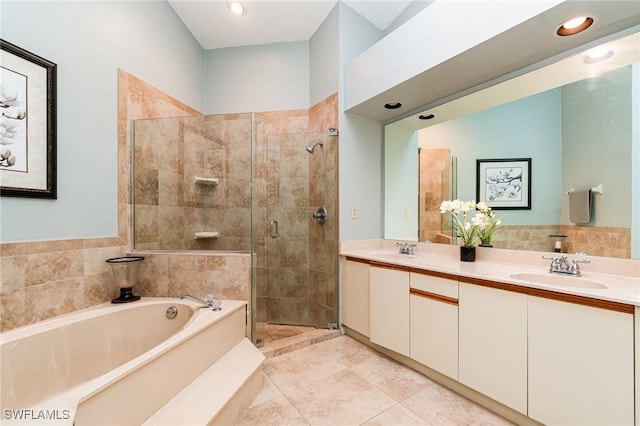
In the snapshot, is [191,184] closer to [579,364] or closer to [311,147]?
[311,147]

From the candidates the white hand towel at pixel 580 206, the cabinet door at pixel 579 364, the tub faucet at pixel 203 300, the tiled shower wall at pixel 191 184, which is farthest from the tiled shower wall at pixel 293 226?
the white hand towel at pixel 580 206

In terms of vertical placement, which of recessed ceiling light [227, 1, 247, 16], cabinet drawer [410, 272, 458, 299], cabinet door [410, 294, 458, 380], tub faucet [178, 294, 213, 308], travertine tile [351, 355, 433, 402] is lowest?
travertine tile [351, 355, 433, 402]

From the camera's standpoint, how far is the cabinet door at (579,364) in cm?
110

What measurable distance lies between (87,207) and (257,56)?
239cm

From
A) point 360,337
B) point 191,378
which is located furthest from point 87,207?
point 360,337

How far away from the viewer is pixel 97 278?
1886 mm

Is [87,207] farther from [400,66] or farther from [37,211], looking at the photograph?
[400,66]

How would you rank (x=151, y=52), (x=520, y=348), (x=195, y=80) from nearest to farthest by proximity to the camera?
(x=520, y=348) → (x=151, y=52) → (x=195, y=80)

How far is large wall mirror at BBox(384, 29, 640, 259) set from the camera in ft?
4.77

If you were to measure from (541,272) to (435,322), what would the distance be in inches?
27.8

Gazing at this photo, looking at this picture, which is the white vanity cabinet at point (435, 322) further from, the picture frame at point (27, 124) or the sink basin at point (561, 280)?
the picture frame at point (27, 124)

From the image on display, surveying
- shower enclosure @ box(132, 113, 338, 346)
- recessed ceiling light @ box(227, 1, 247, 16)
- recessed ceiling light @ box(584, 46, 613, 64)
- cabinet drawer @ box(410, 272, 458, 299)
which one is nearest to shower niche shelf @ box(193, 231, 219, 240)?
shower enclosure @ box(132, 113, 338, 346)

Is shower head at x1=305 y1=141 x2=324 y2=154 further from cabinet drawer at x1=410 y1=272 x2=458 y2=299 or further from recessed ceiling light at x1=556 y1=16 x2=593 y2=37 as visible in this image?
recessed ceiling light at x1=556 y1=16 x2=593 y2=37

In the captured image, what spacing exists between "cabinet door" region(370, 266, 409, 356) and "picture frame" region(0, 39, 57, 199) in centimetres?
230
